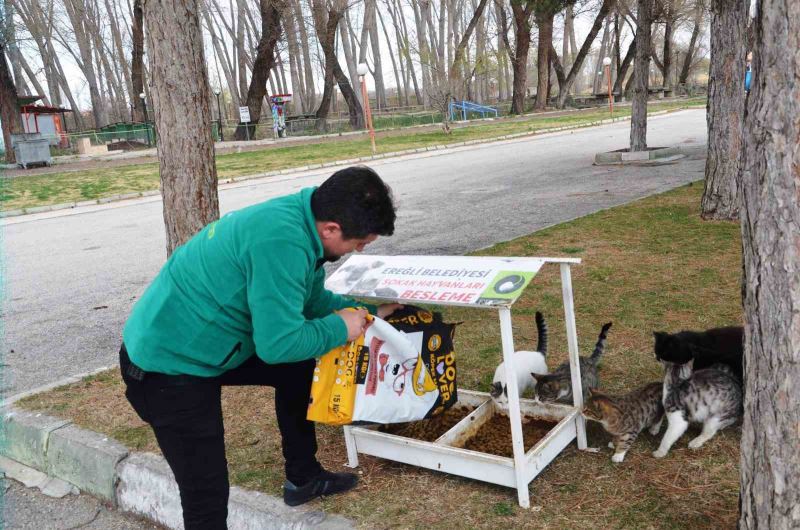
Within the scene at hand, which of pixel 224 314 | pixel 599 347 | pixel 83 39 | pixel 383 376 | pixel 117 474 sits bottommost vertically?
pixel 117 474

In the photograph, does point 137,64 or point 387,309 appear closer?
point 387,309

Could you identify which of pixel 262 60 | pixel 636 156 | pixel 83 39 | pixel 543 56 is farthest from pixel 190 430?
pixel 83 39

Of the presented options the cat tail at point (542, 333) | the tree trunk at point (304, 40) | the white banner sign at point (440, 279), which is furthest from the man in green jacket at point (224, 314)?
the tree trunk at point (304, 40)

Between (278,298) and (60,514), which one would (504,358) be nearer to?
(278,298)

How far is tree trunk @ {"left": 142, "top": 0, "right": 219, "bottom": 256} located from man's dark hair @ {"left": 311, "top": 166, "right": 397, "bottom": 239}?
9.10 feet

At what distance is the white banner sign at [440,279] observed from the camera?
9.79ft

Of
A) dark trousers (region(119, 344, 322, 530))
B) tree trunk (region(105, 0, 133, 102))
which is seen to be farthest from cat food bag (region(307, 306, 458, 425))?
tree trunk (region(105, 0, 133, 102))

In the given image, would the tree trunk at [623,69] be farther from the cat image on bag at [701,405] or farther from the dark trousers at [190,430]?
the dark trousers at [190,430]

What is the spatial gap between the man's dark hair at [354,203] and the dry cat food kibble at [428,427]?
160 centimetres

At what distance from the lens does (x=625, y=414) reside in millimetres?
3607

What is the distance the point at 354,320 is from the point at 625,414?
1.58 meters

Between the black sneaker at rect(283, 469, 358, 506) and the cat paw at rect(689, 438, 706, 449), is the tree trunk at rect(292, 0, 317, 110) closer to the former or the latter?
the black sneaker at rect(283, 469, 358, 506)

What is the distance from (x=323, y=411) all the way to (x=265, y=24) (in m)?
35.4

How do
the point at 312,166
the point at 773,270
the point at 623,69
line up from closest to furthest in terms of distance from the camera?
the point at 773,270 → the point at 312,166 → the point at 623,69
